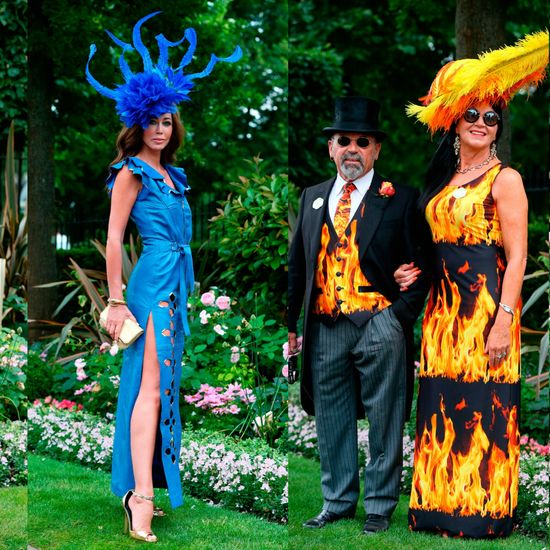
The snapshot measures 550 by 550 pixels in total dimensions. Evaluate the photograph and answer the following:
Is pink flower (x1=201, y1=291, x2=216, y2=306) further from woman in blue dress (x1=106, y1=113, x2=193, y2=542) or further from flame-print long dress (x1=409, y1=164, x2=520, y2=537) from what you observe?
flame-print long dress (x1=409, y1=164, x2=520, y2=537)

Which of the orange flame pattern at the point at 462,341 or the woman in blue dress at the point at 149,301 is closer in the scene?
the woman in blue dress at the point at 149,301

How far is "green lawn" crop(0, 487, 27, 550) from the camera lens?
451 cm

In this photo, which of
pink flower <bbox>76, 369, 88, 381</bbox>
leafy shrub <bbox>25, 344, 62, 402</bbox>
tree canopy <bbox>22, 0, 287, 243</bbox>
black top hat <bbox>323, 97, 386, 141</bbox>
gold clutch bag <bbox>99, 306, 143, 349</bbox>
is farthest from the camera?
tree canopy <bbox>22, 0, 287, 243</bbox>

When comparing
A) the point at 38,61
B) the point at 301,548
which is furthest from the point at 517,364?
the point at 38,61

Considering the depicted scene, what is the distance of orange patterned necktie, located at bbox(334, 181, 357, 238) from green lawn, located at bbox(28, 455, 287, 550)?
1508 millimetres

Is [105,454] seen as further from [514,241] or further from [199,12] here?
[199,12]

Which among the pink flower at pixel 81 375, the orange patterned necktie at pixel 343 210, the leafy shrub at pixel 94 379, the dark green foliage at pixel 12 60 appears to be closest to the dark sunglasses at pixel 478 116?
the orange patterned necktie at pixel 343 210

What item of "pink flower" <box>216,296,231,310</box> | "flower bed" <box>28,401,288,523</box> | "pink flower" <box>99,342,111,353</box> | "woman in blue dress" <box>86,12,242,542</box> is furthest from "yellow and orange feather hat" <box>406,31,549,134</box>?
"pink flower" <box>99,342,111,353</box>

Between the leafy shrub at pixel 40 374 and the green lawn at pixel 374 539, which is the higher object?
the leafy shrub at pixel 40 374

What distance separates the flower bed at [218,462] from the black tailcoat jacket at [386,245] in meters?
0.68

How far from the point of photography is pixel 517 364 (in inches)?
183

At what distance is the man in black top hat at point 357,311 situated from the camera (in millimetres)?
4750

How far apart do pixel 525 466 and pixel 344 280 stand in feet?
5.39

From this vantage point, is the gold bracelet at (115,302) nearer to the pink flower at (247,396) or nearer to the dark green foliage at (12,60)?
the pink flower at (247,396)
